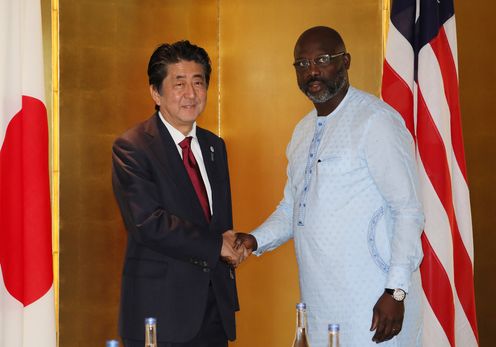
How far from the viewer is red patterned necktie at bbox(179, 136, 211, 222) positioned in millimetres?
2934

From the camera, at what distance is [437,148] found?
150 inches

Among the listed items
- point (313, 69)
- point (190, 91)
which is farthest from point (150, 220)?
point (313, 69)

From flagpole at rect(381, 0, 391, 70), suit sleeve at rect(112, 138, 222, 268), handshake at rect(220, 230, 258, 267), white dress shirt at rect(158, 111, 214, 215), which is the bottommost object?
handshake at rect(220, 230, 258, 267)

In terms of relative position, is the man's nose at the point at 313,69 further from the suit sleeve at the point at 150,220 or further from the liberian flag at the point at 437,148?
the liberian flag at the point at 437,148

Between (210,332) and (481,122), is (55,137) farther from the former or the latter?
(481,122)

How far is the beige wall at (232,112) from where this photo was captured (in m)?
4.77

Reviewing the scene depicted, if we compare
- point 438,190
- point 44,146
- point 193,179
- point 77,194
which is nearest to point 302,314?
point 44,146

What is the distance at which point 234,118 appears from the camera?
5176mm

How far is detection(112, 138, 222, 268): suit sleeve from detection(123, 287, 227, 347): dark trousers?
0.55 ft

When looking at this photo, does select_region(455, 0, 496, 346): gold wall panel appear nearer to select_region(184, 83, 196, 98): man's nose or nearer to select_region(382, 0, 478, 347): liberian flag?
select_region(382, 0, 478, 347): liberian flag

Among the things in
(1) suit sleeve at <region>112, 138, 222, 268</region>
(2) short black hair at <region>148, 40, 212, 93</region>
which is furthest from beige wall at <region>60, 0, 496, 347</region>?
(1) suit sleeve at <region>112, 138, 222, 268</region>

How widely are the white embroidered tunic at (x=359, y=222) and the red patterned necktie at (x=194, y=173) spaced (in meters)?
0.34

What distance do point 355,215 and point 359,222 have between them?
3 cm

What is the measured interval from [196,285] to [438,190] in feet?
4.81
